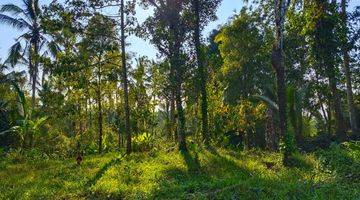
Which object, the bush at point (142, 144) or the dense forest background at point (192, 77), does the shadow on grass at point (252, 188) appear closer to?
the dense forest background at point (192, 77)

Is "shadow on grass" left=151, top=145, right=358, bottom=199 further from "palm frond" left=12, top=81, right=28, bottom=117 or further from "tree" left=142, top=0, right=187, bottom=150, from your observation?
"palm frond" left=12, top=81, right=28, bottom=117

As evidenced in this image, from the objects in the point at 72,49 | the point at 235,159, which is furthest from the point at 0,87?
the point at 235,159

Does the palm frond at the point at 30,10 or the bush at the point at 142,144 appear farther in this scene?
the palm frond at the point at 30,10

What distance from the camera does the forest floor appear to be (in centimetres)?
1105

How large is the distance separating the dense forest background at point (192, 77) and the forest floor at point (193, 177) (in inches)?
31.7

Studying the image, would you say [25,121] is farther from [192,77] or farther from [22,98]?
[192,77]

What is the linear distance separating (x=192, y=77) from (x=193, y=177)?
815 centimetres

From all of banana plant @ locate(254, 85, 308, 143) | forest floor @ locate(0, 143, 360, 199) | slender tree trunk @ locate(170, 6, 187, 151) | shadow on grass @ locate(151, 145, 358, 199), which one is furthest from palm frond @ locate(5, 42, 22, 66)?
shadow on grass @ locate(151, 145, 358, 199)

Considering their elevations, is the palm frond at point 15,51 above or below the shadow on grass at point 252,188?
above

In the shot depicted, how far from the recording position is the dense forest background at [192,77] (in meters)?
21.2

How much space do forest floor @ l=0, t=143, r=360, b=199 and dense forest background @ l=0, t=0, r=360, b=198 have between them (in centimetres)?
81

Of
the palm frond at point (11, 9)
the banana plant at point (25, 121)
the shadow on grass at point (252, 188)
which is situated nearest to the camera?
the shadow on grass at point (252, 188)

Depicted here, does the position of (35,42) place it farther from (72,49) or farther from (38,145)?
(38,145)

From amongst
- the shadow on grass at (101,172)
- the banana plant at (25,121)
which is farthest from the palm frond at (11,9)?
the shadow on grass at (101,172)
